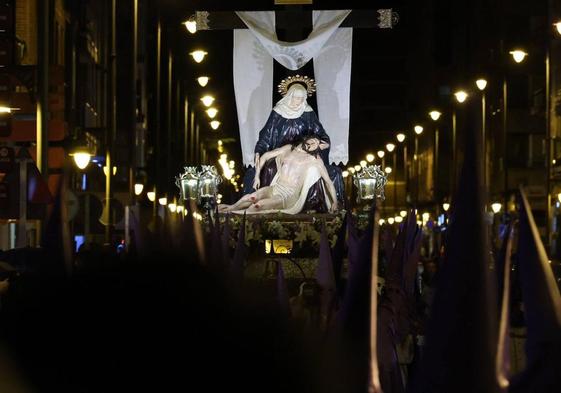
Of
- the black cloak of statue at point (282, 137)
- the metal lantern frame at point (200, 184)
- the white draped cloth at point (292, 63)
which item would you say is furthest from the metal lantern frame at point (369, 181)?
the metal lantern frame at point (200, 184)

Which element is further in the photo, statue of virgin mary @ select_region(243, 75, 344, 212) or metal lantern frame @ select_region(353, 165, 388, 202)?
statue of virgin mary @ select_region(243, 75, 344, 212)

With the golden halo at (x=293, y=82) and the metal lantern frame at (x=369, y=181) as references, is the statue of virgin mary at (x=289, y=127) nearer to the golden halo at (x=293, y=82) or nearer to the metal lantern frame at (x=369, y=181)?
the golden halo at (x=293, y=82)

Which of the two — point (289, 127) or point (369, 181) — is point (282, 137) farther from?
point (369, 181)

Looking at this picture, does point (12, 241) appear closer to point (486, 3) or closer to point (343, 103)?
point (343, 103)

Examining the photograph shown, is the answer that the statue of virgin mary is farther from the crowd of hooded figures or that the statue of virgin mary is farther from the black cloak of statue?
the crowd of hooded figures

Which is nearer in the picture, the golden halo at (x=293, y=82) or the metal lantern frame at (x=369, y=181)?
the metal lantern frame at (x=369, y=181)

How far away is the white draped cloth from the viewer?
24.8m

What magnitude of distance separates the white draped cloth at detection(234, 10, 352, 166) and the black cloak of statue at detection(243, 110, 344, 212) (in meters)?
1.23

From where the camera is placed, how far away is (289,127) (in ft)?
75.2

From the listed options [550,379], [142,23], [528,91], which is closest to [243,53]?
[550,379]

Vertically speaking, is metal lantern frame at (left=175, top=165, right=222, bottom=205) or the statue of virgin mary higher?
the statue of virgin mary

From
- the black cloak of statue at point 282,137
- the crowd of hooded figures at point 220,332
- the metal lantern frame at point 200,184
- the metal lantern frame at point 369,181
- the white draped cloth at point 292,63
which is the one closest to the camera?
the crowd of hooded figures at point 220,332

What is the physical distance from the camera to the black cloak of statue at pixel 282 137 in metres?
22.4

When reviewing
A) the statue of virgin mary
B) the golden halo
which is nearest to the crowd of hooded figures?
the statue of virgin mary
